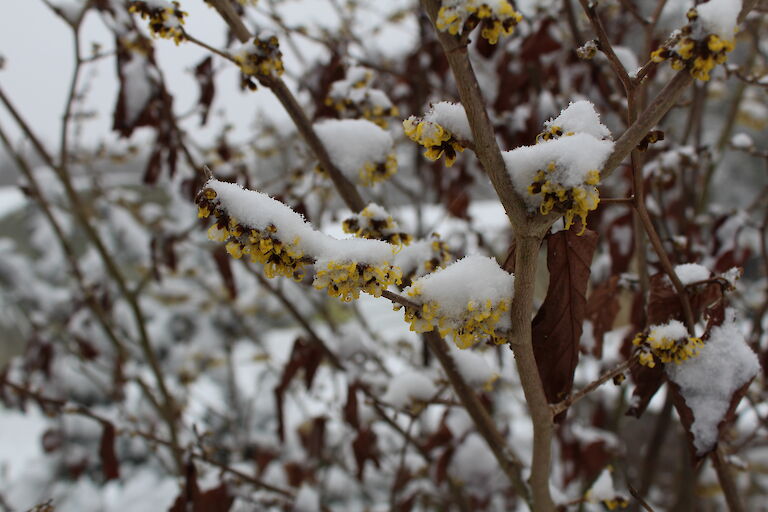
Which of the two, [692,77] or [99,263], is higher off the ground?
[99,263]

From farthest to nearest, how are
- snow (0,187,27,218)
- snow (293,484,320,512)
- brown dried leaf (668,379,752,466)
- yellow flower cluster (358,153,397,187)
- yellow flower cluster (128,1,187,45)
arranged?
1. snow (0,187,27,218)
2. snow (293,484,320,512)
3. yellow flower cluster (358,153,397,187)
4. yellow flower cluster (128,1,187,45)
5. brown dried leaf (668,379,752,466)

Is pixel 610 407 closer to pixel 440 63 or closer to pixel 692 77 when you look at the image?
pixel 440 63

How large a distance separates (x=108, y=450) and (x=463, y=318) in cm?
132

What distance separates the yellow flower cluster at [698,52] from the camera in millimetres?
491

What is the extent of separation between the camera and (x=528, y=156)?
0.55m

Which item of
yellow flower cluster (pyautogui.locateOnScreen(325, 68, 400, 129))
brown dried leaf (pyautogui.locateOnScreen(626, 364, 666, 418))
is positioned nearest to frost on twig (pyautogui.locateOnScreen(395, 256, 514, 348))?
brown dried leaf (pyautogui.locateOnScreen(626, 364, 666, 418))

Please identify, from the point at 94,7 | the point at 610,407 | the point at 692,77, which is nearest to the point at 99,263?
the point at 94,7

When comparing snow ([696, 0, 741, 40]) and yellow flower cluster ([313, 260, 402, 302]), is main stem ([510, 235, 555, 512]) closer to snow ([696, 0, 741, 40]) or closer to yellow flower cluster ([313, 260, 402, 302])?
yellow flower cluster ([313, 260, 402, 302])

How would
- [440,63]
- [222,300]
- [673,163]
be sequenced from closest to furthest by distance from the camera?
[673,163] → [440,63] → [222,300]

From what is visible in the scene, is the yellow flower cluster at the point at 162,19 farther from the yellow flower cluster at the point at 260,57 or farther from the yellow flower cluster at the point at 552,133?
the yellow flower cluster at the point at 552,133

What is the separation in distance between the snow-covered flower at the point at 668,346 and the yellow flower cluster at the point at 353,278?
35 cm

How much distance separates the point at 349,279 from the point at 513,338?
0.20 m

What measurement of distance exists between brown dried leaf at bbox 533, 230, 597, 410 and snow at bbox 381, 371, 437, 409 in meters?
0.43

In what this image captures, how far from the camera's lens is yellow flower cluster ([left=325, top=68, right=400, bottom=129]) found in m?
1.09
